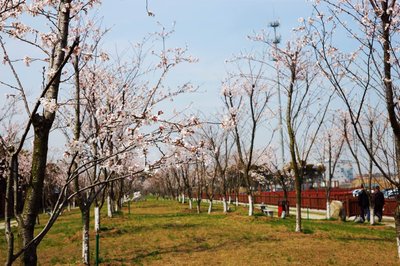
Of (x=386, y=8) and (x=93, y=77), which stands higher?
(x=93, y=77)

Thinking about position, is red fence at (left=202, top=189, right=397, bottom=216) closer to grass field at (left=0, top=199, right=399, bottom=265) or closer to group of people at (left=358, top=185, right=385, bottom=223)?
group of people at (left=358, top=185, right=385, bottom=223)

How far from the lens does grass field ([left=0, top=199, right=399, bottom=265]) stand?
1005 centimetres

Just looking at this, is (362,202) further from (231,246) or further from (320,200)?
(320,200)

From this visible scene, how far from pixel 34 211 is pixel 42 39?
80.9 inches

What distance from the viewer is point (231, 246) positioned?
38.7ft

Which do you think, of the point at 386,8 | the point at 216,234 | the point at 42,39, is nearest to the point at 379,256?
the point at 216,234

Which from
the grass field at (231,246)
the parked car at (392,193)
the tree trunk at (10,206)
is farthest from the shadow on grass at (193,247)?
the tree trunk at (10,206)

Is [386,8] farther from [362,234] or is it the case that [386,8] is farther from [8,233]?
[362,234]

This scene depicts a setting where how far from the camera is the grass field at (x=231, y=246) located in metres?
10.0

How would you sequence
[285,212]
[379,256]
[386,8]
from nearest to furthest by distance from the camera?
[386,8] → [379,256] → [285,212]

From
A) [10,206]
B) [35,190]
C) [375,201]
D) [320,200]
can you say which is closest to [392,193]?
[375,201]

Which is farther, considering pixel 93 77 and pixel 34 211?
pixel 93 77

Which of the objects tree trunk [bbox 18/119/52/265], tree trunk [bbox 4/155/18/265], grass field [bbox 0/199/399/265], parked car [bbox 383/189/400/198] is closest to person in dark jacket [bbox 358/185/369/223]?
parked car [bbox 383/189/400/198]

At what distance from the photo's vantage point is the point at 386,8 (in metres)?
4.71
